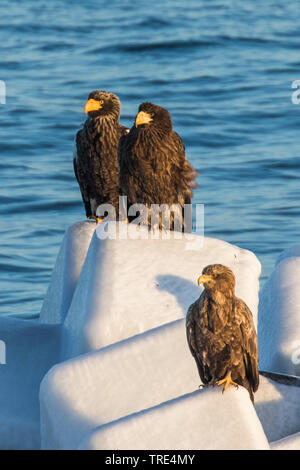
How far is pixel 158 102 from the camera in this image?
1357 cm

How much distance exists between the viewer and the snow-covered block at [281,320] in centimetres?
460

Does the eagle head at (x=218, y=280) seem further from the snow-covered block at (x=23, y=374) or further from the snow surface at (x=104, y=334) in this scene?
the snow-covered block at (x=23, y=374)

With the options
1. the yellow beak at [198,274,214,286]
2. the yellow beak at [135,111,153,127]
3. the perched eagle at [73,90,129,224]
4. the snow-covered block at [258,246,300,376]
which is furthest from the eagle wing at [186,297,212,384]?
the perched eagle at [73,90,129,224]

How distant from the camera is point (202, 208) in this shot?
31.5ft

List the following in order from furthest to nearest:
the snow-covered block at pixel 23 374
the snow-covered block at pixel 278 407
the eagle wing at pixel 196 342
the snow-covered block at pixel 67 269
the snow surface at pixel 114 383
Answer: the snow-covered block at pixel 67 269 → the snow-covered block at pixel 23 374 → the snow-covered block at pixel 278 407 → the eagle wing at pixel 196 342 → the snow surface at pixel 114 383

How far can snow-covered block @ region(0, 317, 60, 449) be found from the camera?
4312 millimetres

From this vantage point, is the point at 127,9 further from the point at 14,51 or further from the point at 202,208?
the point at 202,208

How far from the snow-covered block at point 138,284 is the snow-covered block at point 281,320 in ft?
0.65

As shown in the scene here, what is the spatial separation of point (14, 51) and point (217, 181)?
6.44 m

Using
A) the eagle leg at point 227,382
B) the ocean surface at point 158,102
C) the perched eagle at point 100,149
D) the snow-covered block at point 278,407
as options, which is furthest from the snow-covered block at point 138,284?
the ocean surface at point 158,102

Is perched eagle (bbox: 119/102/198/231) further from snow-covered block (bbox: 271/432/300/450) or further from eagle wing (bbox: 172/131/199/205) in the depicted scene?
snow-covered block (bbox: 271/432/300/450)

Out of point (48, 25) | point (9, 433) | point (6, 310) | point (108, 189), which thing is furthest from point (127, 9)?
point (9, 433)

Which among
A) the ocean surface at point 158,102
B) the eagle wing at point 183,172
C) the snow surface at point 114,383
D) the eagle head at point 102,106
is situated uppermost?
the eagle head at point 102,106

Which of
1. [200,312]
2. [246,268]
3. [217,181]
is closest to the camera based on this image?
[200,312]
